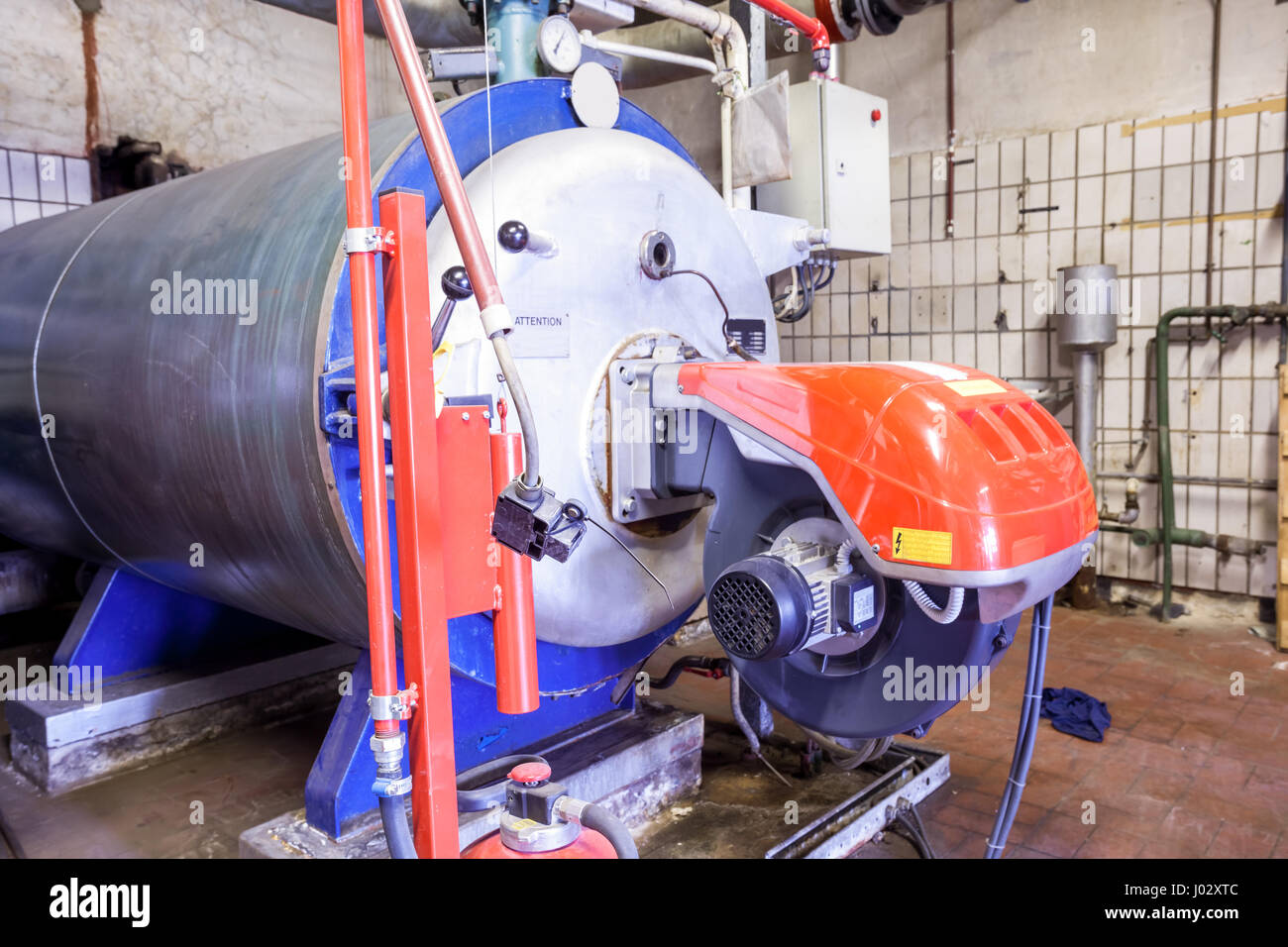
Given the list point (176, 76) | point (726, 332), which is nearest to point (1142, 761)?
point (726, 332)

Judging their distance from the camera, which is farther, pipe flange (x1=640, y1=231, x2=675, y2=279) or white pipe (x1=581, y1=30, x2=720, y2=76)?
white pipe (x1=581, y1=30, x2=720, y2=76)

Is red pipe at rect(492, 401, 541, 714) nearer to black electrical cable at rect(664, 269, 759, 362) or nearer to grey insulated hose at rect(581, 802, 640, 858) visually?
grey insulated hose at rect(581, 802, 640, 858)

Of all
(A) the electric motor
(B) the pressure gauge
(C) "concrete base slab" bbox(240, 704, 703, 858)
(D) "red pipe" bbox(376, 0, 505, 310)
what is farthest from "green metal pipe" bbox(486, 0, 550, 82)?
(C) "concrete base slab" bbox(240, 704, 703, 858)

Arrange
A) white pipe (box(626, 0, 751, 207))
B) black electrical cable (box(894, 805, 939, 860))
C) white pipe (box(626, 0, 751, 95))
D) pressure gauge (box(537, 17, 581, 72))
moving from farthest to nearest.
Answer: white pipe (box(626, 0, 751, 207)) → white pipe (box(626, 0, 751, 95)) → black electrical cable (box(894, 805, 939, 860)) → pressure gauge (box(537, 17, 581, 72))

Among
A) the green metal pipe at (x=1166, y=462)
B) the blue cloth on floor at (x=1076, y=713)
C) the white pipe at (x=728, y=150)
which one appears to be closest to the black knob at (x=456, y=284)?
the white pipe at (x=728, y=150)

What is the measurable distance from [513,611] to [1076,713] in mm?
2135

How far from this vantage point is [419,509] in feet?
3.76

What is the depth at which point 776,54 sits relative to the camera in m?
4.86

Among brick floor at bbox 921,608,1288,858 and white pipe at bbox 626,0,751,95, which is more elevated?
white pipe at bbox 626,0,751,95

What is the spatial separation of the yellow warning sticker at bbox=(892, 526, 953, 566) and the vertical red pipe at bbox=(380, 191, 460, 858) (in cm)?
62

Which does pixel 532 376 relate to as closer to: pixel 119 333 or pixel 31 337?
pixel 119 333

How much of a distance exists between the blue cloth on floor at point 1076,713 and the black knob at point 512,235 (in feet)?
6.74

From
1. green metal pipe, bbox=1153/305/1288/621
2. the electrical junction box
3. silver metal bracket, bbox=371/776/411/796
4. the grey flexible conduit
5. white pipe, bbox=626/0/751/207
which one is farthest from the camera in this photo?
green metal pipe, bbox=1153/305/1288/621

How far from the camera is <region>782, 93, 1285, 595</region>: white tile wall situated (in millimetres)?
3645
